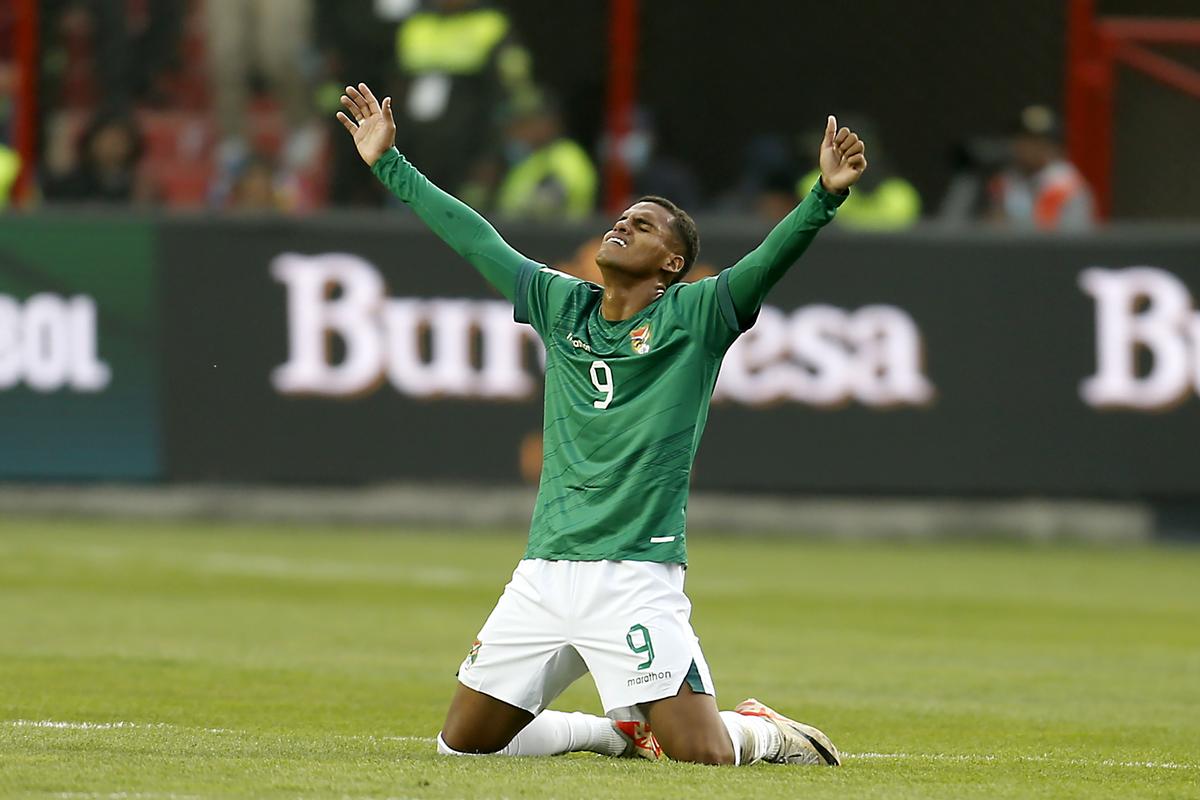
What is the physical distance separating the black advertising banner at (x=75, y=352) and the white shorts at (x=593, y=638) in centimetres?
956

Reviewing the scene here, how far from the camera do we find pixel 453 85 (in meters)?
17.4

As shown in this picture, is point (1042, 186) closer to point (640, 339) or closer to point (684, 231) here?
point (684, 231)

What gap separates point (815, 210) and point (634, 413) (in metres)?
0.90

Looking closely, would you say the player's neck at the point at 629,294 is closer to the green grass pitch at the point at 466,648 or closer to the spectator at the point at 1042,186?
the green grass pitch at the point at 466,648

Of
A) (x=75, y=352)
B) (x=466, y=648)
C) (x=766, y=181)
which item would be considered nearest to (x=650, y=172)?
(x=766, y=181)

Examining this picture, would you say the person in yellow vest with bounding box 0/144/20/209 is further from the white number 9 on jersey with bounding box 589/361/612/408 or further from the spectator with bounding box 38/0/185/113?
the white number 9 on jersey with bounding box 589/361/612/408

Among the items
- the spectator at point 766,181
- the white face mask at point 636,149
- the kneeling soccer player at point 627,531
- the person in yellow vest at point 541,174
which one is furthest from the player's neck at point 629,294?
the white face mask at point 636,149

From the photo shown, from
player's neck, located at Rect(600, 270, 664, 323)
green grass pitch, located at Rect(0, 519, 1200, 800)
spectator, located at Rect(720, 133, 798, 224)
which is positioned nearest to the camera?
green grass pitch, located at Rect(0, 519, 1200, 800)

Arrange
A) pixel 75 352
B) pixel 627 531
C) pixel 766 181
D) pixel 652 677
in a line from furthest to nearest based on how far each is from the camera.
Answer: pixel 766 181
pixel 75 352
pixel 627 531
pixel 652 677

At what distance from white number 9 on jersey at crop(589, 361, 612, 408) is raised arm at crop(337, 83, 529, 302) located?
1.57 ft

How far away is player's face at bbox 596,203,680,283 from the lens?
277 inches

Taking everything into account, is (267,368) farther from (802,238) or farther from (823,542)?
(802,238)

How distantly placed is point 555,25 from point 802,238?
12.3 meters

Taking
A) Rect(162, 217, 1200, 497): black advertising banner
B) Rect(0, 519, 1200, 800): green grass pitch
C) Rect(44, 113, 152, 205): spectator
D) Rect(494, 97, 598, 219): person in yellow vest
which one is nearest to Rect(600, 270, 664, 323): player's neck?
Rect(0, 519, 1200, 800): green grass pitch
